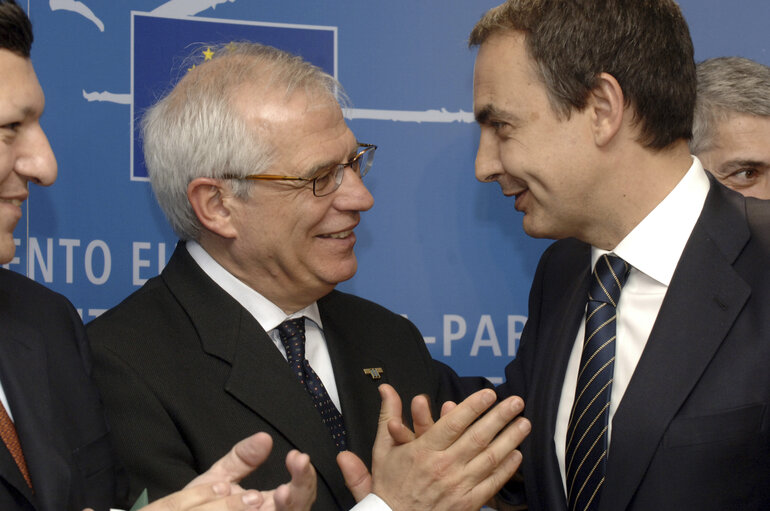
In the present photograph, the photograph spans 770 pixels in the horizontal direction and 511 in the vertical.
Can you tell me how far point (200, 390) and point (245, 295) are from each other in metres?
0.34

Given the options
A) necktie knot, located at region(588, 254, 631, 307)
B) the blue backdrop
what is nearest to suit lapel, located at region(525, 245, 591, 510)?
necktie knot, located at region(588, 254, 631, 307)

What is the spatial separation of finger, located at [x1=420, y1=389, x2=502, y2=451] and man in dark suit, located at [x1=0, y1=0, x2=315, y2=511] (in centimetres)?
30

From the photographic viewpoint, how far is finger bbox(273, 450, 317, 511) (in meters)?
1.63

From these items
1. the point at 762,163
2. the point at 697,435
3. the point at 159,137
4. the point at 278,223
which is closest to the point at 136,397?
the point at 278,223

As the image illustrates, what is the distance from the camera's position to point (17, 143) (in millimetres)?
1813

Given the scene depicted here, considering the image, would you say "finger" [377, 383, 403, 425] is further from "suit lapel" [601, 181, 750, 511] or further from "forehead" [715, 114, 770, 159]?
"forehead" [715, 114, 770, 159]

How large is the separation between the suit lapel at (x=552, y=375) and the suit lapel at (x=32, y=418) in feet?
3.37

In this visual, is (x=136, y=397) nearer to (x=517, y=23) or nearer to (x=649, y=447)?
(x=649, y=447)

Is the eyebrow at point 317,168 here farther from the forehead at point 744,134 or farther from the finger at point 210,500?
the forehead at point 744,134

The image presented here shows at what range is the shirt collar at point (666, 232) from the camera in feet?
6.47

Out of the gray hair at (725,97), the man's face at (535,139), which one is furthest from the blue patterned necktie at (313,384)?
the gray hair at (725,97)

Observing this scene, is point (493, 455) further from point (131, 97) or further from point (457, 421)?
point (131, 97)

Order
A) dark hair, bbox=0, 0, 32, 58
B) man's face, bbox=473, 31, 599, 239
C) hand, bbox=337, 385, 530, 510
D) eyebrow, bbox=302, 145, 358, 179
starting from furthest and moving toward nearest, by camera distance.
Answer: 1. eyebrow, bbox=302, 145, 358, 179
2. man's face, bbox=473, 31, 599, 239
3. hand, bbox=337, 385, 530, 510
4. dark hair, bbox=0, 0, 32, 58

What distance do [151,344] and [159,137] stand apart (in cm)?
58
